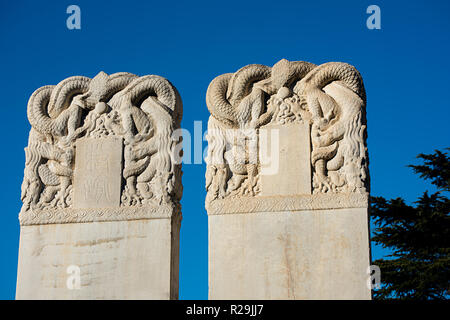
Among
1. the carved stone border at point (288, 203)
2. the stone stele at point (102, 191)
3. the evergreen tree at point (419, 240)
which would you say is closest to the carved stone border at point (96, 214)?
the stone stele at point (102, 191)

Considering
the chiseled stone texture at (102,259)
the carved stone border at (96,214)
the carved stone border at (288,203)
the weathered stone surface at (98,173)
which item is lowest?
the chiseled stone texture at (102,259)

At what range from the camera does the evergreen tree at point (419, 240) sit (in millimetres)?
16672

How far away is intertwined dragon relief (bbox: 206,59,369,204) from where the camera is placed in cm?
723

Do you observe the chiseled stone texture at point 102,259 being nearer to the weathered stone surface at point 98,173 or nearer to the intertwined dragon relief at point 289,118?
the weathered stone surface at point 98,173

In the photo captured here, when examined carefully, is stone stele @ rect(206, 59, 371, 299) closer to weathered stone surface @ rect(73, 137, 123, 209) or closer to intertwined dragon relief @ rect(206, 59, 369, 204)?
intertwined dragon relief @ rect(206, 59, 369, 204)

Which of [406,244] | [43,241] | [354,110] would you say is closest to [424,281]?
[406,244]

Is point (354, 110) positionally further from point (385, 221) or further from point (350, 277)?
point (385, 221)

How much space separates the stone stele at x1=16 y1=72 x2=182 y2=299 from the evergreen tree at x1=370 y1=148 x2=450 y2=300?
1086 centimetres

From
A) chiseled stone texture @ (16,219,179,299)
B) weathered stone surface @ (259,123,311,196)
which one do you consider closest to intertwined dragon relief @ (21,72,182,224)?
chiseled stone texture @ (16,219,179,299)

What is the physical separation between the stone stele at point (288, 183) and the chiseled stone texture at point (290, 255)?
1cm

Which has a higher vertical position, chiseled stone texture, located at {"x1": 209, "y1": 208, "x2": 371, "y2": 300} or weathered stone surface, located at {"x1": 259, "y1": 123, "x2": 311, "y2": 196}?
weathered stone surface, located at {"x1": 259, "y1": 123, "x2": 311, "y2": 196}

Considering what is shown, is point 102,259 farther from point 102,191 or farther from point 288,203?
point 288,203
